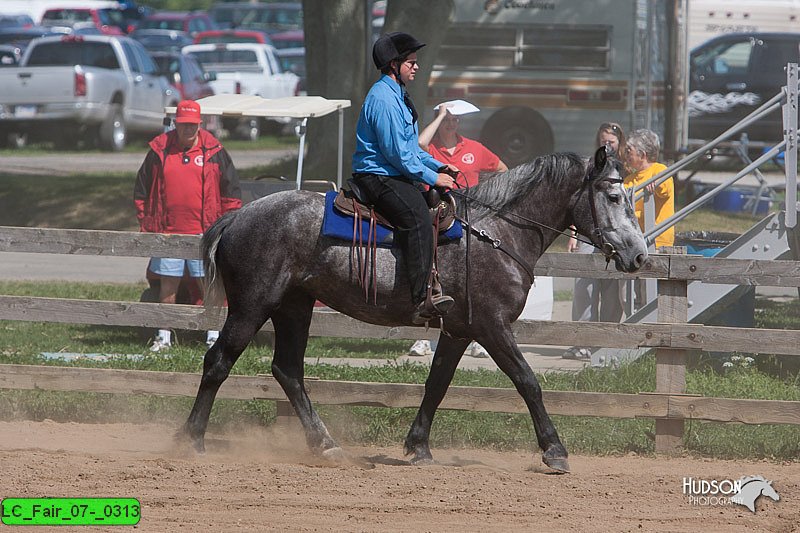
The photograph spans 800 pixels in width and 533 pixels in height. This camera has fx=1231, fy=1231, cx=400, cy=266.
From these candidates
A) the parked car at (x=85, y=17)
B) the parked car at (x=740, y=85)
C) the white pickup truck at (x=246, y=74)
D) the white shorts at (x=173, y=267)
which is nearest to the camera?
the white shorts at (x=173, y=267)

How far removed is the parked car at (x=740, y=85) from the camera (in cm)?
2495

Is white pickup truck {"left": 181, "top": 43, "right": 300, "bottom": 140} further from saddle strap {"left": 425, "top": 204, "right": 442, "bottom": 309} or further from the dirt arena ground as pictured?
saddle strap {"left": 425, "top": 204, "right": 442, "bottom": 309}

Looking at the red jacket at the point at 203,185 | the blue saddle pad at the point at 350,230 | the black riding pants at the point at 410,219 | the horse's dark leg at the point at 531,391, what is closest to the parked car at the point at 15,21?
the red jacket at the point at 203,185

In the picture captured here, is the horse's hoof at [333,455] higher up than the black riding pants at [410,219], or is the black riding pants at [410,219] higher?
the black riding pants at [410,219]

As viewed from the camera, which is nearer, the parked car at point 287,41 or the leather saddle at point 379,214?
the leather saddle at point 379,214

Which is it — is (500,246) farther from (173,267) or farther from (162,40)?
(162,40)

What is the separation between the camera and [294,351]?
8078 millimetres

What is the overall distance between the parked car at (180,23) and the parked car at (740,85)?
2421 cm

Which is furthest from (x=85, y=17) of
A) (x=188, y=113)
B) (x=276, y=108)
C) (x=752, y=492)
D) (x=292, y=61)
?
(x=752, y=492)

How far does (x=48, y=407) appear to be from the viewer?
9.14 meters

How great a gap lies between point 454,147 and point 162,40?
30748mm

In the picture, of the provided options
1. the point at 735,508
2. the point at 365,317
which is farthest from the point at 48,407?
the point at 735,508

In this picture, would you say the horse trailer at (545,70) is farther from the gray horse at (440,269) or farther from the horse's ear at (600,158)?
the horse's ear at (600,158)

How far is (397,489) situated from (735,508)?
1.91 m
